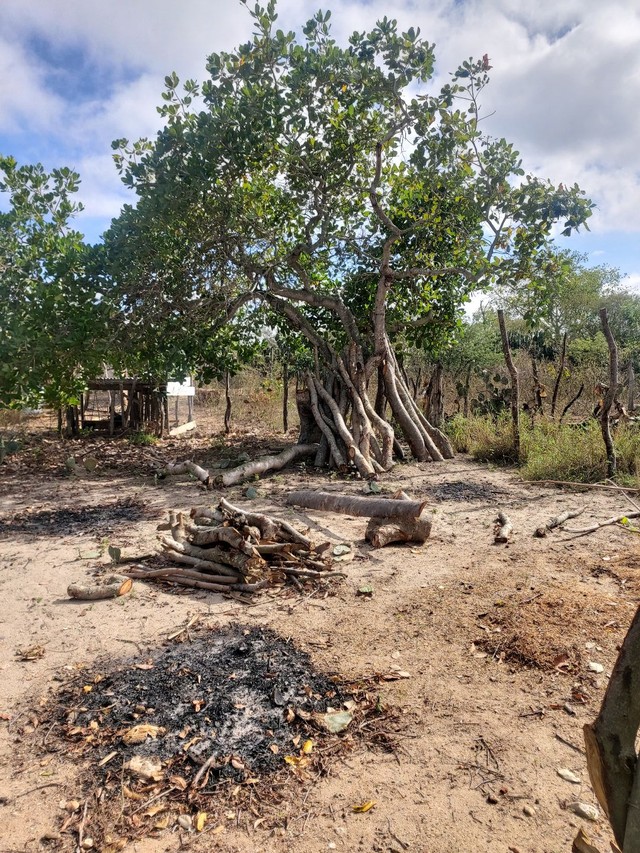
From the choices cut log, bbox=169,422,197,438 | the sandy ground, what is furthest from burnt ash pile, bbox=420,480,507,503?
cut log, bbox=169,422,197,438

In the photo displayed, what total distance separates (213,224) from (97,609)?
277 inches

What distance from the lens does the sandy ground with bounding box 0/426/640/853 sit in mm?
2262

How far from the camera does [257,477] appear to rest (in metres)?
9.03

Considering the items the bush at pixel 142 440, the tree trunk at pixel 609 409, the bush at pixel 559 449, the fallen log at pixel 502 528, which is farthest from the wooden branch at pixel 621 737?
the bush at pixel 142 440

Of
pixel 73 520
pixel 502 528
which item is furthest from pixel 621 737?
pixel 73 520

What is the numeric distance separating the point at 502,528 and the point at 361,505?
154cm

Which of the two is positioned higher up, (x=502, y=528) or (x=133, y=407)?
(x=133, y=407)

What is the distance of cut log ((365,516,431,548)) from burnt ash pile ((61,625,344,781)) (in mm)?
2157

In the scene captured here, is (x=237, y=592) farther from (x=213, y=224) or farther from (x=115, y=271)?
(x=213, y=224)

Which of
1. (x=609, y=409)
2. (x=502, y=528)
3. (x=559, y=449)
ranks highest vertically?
(x=609, y=409)

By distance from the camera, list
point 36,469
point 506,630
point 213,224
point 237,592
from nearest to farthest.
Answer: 1. point 506,630
2. point 237,592
3. point 213,224
4. point 36,469

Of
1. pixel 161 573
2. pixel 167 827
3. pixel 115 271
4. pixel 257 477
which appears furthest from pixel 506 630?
pixel 115 271

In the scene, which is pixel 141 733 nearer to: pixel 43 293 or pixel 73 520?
pixel 73 520

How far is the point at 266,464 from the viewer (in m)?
9.40
